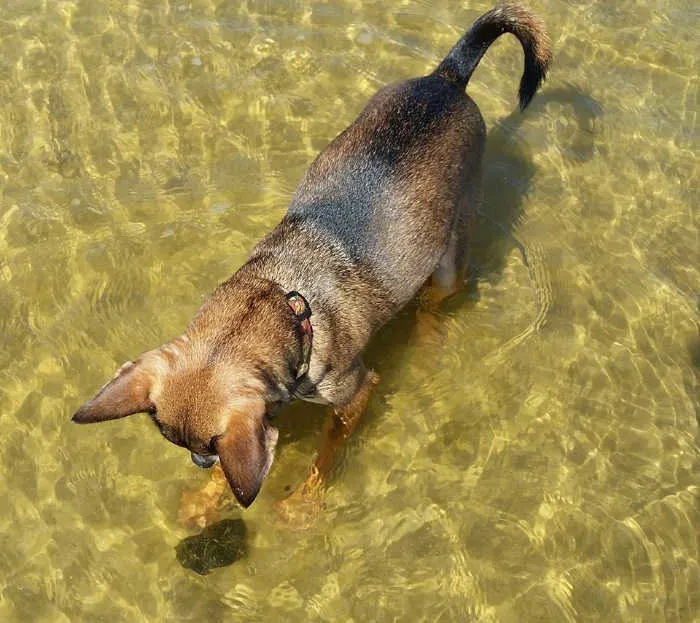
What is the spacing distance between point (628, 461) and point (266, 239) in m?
2.52

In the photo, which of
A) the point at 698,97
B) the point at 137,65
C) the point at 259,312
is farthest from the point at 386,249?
the point at 698,97

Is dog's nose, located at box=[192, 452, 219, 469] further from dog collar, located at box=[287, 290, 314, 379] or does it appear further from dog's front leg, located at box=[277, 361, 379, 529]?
dog's front leg, located at box=[277, 361, 379, 529]

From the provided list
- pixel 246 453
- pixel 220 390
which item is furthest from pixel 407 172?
pixel 246 453

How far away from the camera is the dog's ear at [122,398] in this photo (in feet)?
10.3

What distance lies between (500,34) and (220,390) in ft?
9.52

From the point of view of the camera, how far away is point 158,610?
4129 millimetres

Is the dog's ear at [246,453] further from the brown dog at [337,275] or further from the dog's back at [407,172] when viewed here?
the dog's back at [407,172]

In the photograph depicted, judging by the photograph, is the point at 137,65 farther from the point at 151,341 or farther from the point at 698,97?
the point at 698,97

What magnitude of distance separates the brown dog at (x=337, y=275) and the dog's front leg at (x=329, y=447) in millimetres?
11

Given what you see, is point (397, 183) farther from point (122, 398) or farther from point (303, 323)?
point (122, 398)

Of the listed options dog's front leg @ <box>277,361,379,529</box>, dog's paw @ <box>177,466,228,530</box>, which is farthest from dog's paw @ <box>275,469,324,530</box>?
dog's paw @ <box>177,466,228,530</box>

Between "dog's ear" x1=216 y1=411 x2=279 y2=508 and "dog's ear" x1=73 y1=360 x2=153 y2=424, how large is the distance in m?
0.40

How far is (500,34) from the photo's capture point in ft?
15.9

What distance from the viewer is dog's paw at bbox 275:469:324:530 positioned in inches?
174
